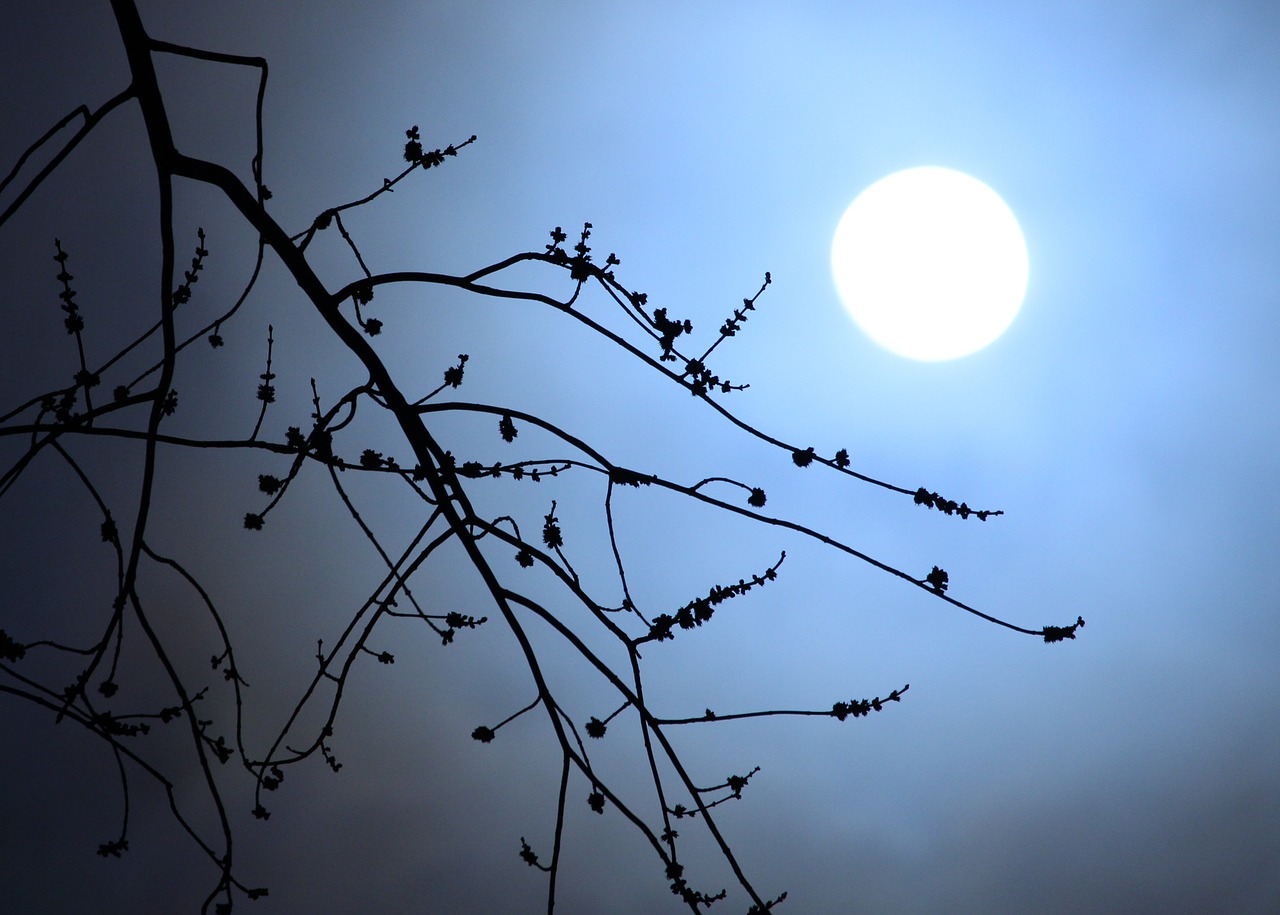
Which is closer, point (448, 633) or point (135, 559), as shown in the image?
point (135, 559)

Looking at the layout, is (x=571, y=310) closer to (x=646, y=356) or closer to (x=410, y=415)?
(x=646, y=356)

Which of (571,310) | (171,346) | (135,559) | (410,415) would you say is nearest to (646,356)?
(571,310)

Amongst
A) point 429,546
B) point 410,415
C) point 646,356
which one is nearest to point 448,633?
point 429,546

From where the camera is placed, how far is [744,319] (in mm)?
2811

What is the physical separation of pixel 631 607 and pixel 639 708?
1.56 ft

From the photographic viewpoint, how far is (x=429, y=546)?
8.54 ft

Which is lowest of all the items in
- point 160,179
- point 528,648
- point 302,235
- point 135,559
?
point 528,648

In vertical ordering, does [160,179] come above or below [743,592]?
above

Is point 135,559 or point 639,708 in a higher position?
point 135,559

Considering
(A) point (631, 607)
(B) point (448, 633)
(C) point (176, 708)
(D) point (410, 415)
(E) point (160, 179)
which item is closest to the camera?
(E) point (160, 179)

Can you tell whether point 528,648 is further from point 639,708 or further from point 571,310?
point 571,310

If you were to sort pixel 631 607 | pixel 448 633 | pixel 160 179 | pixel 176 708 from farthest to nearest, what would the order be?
pixel 176 708, pixel 448 633, pixel 631 607, pixel 160 179

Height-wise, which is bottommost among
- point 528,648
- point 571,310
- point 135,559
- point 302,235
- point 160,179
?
point 528,648

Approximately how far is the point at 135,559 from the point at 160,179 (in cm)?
123
